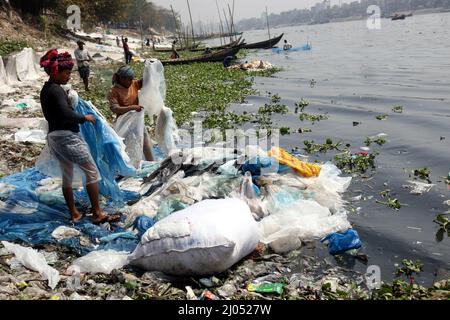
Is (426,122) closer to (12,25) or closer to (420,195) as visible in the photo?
(420,195)

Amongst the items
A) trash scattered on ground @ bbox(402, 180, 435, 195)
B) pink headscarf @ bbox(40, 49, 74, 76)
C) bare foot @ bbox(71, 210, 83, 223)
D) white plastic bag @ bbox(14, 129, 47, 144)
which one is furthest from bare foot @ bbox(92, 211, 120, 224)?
trash scattered on ground @ bbox(402, 180, 435, 195)

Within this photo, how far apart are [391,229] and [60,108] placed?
3684mm

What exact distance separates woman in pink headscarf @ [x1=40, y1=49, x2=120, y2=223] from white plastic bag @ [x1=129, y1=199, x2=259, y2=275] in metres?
1.12

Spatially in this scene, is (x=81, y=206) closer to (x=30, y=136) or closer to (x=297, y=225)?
(x=297, y=225)

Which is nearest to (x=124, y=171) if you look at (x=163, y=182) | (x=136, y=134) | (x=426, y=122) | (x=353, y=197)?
(x=163, y=182)

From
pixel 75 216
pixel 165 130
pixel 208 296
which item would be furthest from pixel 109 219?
pixel 165 130

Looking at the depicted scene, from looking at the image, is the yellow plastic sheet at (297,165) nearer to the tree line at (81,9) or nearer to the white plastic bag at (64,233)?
the white plastic bag at (64,233)

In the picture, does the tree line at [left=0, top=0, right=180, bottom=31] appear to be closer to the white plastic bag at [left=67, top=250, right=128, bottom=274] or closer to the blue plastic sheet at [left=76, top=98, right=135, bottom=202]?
the blue plastic sheet at [left=76, top=98, right=135, bottom=202]

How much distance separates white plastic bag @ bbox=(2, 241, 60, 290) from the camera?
3443 millimetres

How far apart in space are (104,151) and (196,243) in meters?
2.02

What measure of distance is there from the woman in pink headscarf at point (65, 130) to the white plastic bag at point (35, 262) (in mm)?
839

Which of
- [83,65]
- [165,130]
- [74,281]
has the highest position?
[83,65]

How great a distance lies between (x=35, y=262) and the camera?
365 cm

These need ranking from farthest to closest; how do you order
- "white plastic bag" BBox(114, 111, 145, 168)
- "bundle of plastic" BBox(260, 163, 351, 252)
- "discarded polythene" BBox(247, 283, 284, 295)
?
"white plastic bag" BBox(114, 111, 145, 168) → "bundle of plastic" BBox(260, 163, 351, 252) → "discarded polythene" BBox(247, 283, 284, 295)
